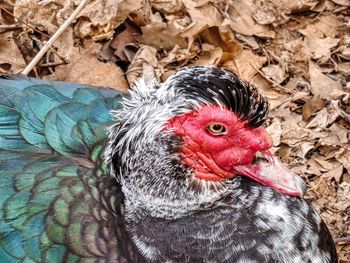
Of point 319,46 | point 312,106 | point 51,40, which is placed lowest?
point 312,106

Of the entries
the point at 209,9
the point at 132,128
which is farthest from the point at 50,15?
the point at 132,128

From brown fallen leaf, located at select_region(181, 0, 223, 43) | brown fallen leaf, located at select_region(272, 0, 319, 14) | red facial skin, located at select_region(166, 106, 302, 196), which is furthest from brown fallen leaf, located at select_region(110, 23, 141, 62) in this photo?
red facial skin, located at select_region(166, 106, 302, 196)

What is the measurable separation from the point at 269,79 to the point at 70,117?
1.77 m

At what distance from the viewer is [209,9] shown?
17.7 feet

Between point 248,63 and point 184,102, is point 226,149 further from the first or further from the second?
point 248,63

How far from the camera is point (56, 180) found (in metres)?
3.49

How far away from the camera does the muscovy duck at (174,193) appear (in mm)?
3236

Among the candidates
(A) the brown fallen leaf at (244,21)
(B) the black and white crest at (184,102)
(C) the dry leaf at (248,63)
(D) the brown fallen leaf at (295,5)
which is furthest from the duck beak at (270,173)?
(D) the brown fallen leaf at (295,5)

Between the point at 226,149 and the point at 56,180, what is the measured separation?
76cm

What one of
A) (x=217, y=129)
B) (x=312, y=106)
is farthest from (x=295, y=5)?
(x=217, y=129)

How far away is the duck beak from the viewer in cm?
339

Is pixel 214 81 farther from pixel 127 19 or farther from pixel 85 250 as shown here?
pixel 127 19

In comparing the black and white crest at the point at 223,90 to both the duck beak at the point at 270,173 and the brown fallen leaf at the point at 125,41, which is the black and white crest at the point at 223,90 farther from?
the brown fallen leaf at the point at 125,41

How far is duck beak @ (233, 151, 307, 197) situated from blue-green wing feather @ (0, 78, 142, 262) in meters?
0.58
